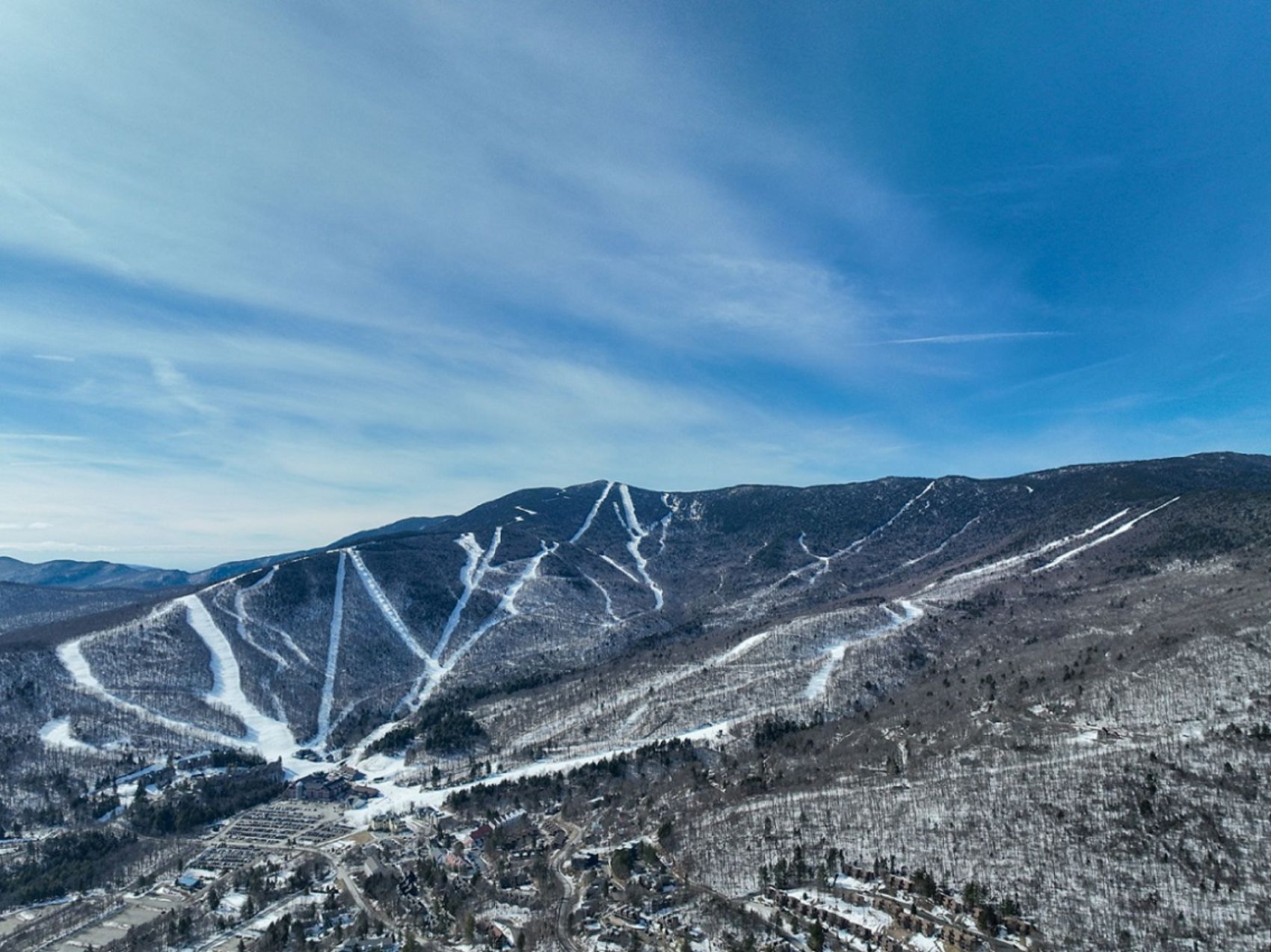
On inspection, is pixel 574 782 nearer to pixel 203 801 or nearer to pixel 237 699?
pixel 203 801

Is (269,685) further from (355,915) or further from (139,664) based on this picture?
(355,915)

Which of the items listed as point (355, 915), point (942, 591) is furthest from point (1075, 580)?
point (355, 915)

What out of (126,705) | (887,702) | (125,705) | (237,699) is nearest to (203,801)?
(126,705)

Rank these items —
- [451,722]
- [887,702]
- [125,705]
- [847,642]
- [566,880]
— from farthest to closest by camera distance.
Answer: [847,642] → [125,705] → [451,722] → [887,702] → [566,880]

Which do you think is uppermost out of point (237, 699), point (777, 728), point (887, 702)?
point (887, 702)

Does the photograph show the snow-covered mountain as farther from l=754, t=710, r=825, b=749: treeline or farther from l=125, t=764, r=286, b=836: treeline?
l=125, t=764, r=286, b=836: treeline

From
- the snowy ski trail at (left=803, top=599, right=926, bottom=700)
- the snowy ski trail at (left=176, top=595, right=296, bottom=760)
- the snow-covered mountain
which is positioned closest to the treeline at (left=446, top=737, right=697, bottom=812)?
the snow-covered mountain
